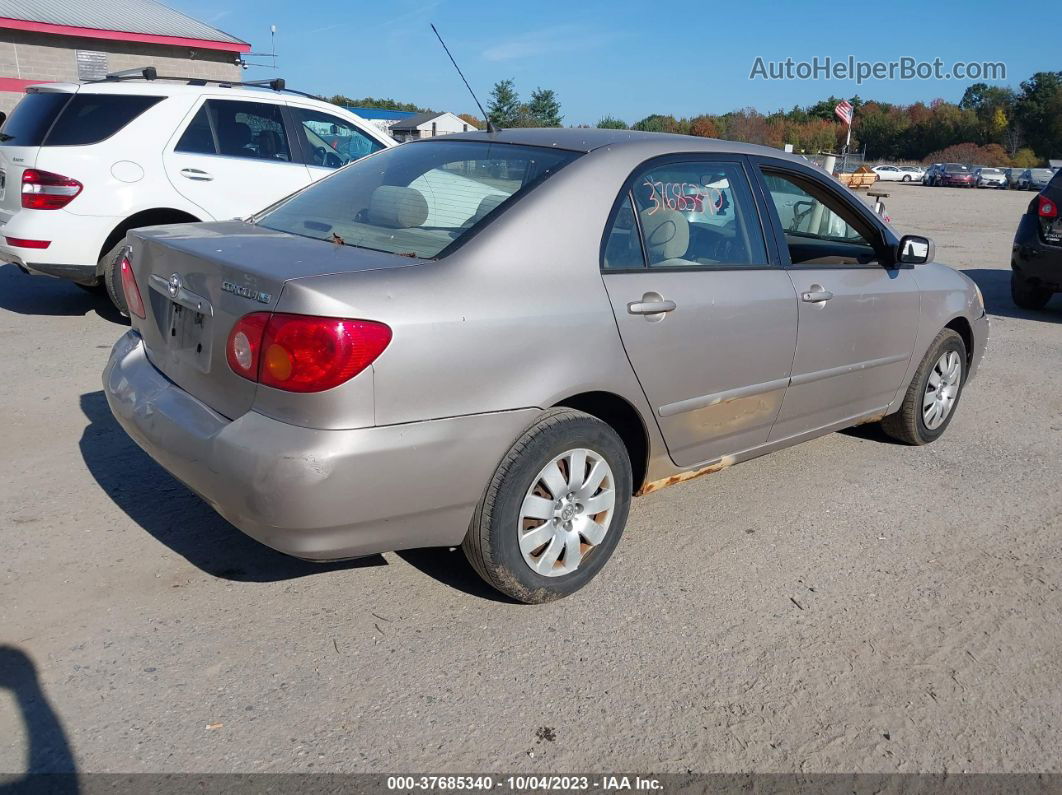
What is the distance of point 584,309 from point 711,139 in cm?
127

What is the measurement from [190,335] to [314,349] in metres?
0.68

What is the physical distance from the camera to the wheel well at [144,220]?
6.85 meters

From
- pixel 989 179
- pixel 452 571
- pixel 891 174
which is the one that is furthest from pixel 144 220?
pixel 891 174

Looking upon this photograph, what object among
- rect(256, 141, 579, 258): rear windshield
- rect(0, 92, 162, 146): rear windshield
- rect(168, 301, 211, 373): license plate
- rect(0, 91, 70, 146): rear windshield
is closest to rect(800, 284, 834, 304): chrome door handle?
rect(256, 141, 579, 258): rear windshield

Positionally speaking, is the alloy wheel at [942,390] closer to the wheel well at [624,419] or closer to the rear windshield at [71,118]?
the wheel well at [624,419]

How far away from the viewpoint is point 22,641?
9.62ft

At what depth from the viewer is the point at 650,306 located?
11.2 ft

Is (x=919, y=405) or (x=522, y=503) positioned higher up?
(x=522, y=503)

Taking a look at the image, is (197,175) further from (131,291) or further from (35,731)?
(35,731)

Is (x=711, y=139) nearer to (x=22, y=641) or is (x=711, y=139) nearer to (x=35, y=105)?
(x=22, y=641)

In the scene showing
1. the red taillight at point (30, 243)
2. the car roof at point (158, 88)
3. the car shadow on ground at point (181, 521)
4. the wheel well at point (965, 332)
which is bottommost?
the car shadow on ground at point (181, 521)

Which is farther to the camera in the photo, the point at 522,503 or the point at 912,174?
the point at 912,174

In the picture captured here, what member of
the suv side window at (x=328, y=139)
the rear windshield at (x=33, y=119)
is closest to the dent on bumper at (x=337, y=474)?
the rear windshield at (x=33, y=119)

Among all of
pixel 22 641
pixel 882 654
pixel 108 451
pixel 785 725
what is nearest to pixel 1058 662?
pixel 882 654
